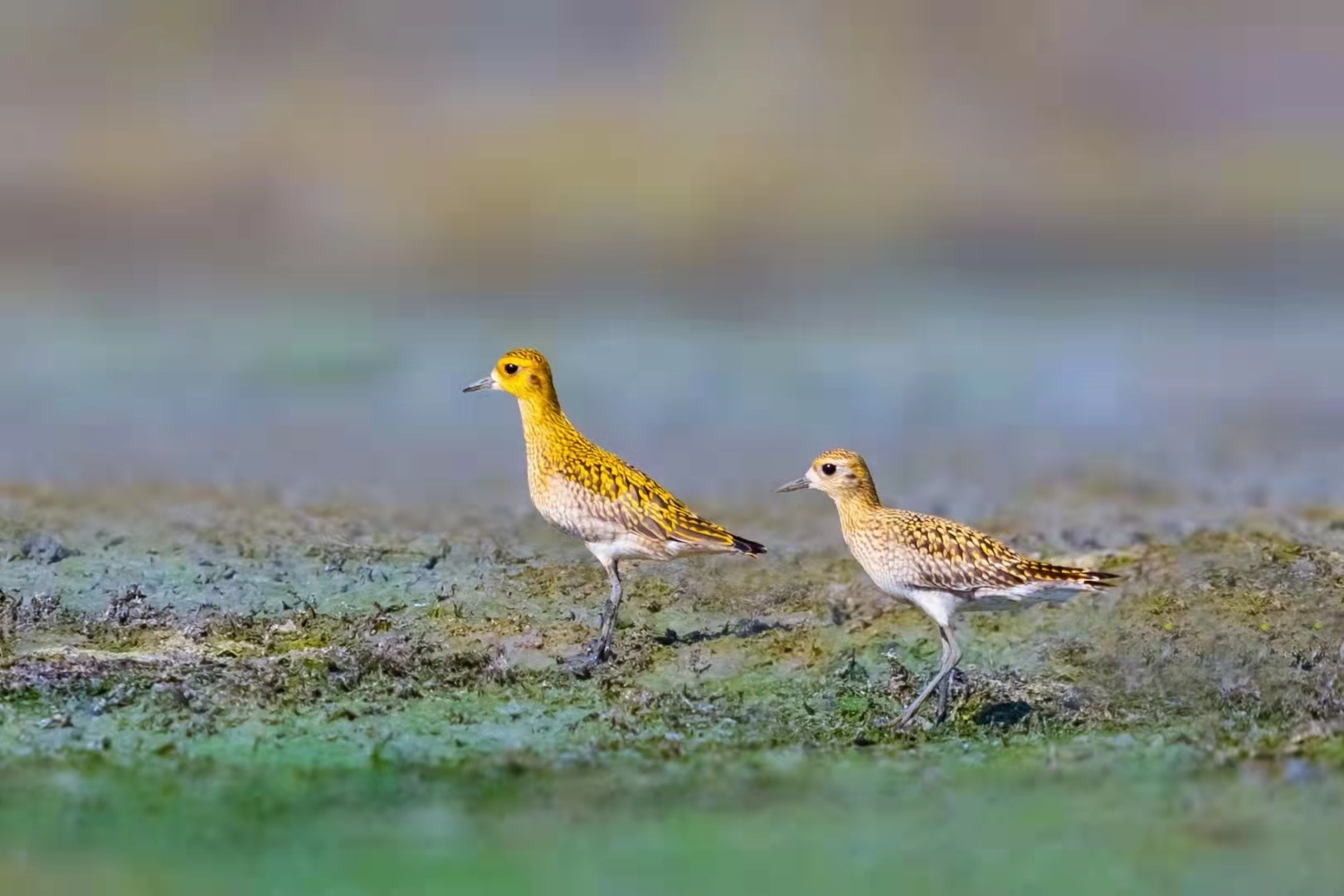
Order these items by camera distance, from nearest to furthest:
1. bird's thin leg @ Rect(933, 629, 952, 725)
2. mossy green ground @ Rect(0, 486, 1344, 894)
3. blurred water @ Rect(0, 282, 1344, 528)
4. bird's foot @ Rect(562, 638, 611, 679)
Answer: mossy green ground @ Rect(0, 486, 1344, 894) < bird's thin leg @ Rect(933, 629, 952, 725) < bird's foot @ Rect(562, 638, 611, 679) < blurred water @ Rect(0, 282, 1344, 528)

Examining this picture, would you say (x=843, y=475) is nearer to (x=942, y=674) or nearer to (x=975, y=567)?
(x=975, y=567)

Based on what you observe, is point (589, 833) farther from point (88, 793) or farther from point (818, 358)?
point (818, 358)

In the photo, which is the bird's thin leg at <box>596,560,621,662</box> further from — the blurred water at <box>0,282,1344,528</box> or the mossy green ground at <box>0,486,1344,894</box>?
the blurred water at <box>0,282,1344,528</box>

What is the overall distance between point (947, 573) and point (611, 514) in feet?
6.76

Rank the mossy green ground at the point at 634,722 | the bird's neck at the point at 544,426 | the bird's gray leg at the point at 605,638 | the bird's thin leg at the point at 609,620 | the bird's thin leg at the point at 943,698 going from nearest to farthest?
the mossy green ground at the point at 634,722 < the bird's thin leg at the point at 943,698 < the bird's gray leg at the point at 605,638 < the bird's thin leg at the point at 609,620 < the bird's neck at the point at 544,426

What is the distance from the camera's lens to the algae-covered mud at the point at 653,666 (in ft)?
27.2

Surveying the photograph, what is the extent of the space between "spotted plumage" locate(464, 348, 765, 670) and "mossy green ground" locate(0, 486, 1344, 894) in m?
0.46

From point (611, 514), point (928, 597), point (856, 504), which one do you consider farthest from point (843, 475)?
point (611, 514)

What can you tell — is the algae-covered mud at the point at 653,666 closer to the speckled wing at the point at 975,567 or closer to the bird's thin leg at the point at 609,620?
the bird's thin leg at the point at 609,620

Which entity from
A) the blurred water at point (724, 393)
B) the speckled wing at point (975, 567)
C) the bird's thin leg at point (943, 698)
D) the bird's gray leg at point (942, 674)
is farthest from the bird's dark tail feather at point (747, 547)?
the blurred water at point (724, 393)

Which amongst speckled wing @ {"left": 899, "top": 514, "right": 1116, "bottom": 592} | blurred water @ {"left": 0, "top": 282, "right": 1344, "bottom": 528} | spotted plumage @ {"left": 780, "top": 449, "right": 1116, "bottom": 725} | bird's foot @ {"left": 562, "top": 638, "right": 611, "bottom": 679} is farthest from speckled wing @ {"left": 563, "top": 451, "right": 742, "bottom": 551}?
blurred water @ {"left": 0, "top": 282, "right": 1344, "bottom": 528}

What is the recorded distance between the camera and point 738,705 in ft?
33.9

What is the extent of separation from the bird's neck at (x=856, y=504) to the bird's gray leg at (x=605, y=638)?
134cm

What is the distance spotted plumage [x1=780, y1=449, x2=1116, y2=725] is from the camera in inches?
400
